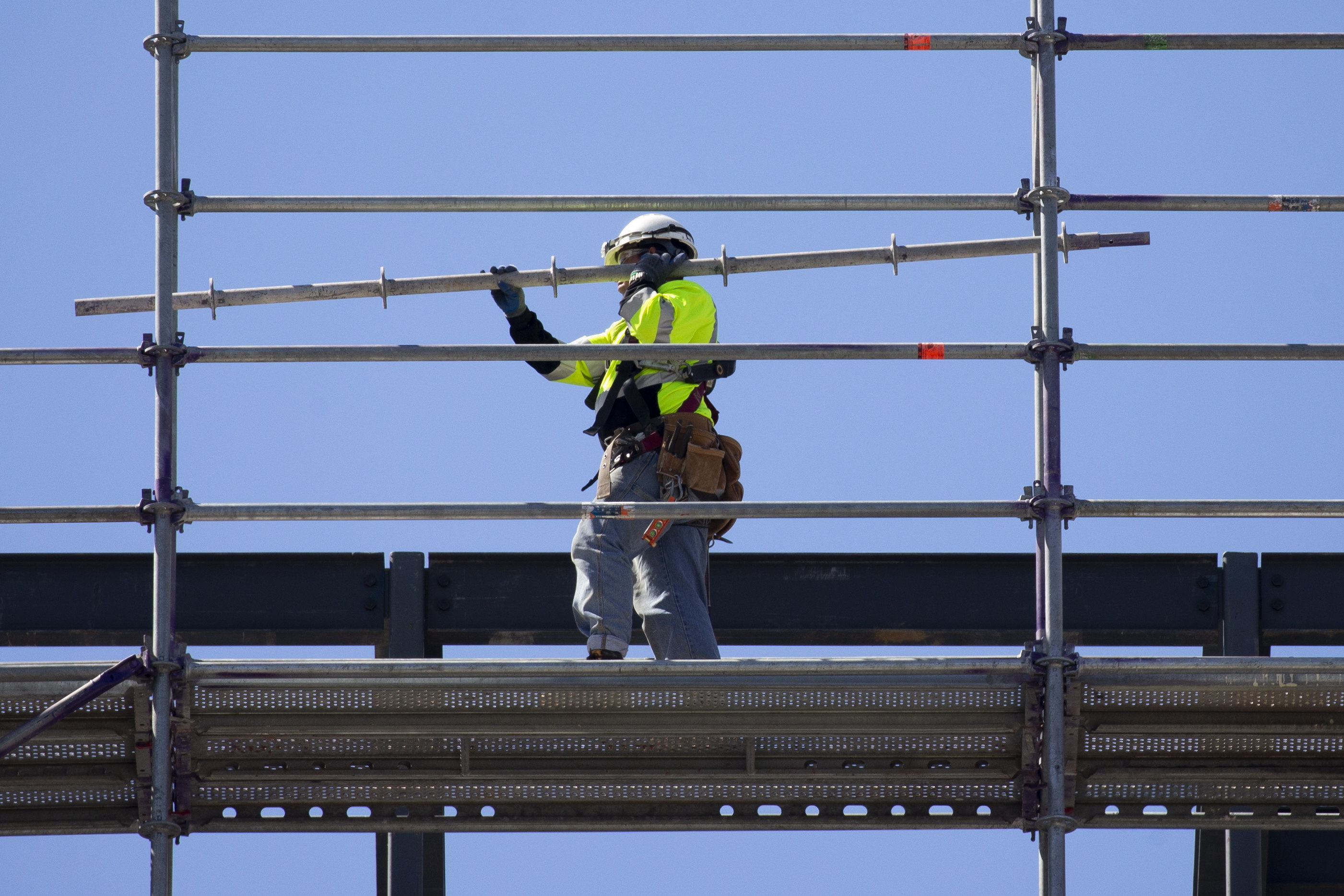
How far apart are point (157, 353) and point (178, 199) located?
0.53 meters

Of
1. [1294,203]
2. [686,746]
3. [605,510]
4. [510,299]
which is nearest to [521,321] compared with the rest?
[510,299]

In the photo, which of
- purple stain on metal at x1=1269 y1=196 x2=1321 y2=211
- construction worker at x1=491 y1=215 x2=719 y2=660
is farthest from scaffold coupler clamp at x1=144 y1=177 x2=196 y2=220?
purple stain on metal at x1=1269 y1=196 x2=1321 y2=211

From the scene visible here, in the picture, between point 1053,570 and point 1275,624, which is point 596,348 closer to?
point 1053,570

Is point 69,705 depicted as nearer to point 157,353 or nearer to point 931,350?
point 157,353

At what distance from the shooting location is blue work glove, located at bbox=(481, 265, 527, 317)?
23.9 ft

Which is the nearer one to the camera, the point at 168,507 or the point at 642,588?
the point at 168,507

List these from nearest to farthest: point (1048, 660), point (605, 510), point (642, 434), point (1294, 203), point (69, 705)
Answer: point (69, 705) < point (1048, 660) < point (605, 510) < point (1294, 203) < point (642, 434)

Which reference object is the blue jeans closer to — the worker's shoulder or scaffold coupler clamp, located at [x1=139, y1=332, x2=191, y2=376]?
the worker's shoulder

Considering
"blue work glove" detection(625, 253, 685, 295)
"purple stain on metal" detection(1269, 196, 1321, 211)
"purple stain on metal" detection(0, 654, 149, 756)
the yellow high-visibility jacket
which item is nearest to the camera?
"purple stain on metal" detection(0, 654, 149, 756)

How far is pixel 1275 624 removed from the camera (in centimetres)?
845

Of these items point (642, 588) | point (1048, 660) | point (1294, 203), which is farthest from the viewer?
point (642, 588)

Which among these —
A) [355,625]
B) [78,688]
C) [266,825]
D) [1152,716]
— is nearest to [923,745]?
[1152,716]

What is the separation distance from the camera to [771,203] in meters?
6.23

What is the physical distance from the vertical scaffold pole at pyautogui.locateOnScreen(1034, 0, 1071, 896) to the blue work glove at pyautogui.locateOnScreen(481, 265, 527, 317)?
2172 mm
